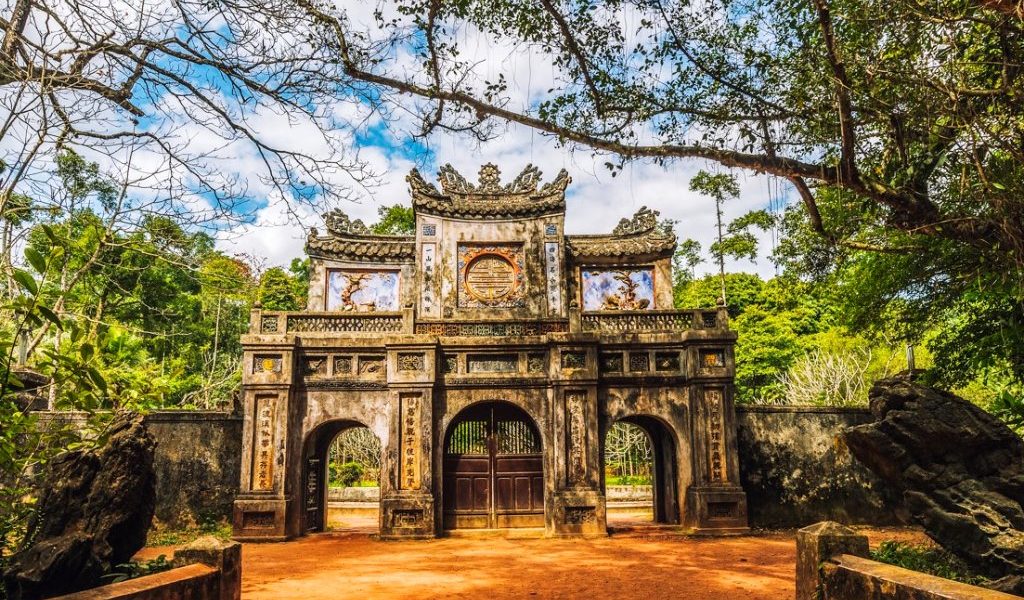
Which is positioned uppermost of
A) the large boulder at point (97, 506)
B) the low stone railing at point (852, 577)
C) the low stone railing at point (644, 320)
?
the low stone railing at point (644, 320)

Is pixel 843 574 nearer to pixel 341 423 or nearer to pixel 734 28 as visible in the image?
pixel 734 28

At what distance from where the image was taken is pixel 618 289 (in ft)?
49.0

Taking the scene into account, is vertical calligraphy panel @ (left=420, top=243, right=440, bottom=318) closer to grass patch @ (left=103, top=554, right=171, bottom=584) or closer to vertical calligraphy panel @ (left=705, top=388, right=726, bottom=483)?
vertical calligraphy panel @ (left=705, top=388, right=726, bottom=483)

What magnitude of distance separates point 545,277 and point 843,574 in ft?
32.1

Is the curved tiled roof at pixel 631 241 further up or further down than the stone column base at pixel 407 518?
further up

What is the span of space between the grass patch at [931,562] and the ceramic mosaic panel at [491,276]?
8.30 m

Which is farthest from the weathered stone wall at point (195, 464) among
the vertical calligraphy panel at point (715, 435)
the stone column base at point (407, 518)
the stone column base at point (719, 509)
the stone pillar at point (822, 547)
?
the stone pillar at point (822, 547)

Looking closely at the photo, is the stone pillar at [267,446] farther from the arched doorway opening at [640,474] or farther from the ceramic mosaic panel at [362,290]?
the arched doorway opening at [640,474]

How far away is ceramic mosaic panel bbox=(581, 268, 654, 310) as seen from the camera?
14.8m

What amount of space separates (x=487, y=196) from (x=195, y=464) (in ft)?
26.0

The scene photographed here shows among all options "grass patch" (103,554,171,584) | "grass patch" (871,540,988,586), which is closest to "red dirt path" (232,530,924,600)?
"grass patch" (871,540,988,586)

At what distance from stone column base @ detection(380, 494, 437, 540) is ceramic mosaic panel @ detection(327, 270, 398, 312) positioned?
4.48m

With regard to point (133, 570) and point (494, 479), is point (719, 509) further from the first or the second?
point (133, 570)

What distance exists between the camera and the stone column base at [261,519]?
12.0 metres
